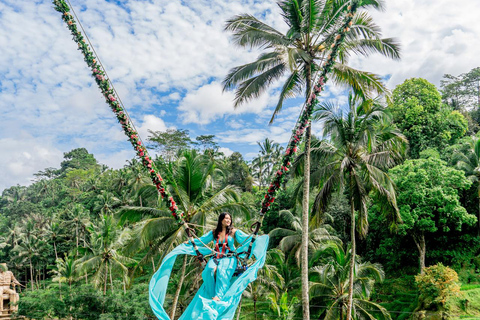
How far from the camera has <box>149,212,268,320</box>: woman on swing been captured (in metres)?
3.86

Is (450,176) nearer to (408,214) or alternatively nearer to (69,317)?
(408,214)

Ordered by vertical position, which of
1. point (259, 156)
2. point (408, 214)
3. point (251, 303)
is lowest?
point (251, 303)

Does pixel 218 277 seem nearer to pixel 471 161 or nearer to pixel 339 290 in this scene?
pixel 339 290

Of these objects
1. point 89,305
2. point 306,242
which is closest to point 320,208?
point 306,242

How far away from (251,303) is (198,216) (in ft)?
39.3

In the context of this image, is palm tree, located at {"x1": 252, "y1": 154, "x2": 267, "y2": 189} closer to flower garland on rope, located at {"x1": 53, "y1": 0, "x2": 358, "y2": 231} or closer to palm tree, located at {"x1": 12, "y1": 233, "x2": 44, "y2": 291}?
palm tree, located at {"x1": 12, "y1": 233, "x2": 44, "y2": 291}

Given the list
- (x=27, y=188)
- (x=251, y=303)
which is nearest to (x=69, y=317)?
(x=251, y=303)

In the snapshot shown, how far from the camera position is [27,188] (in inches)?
1940

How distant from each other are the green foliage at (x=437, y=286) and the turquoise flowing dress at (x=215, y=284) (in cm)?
1232

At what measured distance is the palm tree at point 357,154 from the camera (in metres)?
10.5

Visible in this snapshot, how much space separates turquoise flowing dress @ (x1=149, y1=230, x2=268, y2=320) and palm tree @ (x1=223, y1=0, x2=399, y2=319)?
208 inches

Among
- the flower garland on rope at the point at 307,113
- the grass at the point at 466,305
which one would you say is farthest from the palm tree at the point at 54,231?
the flower garland on rope at the point at 307,113

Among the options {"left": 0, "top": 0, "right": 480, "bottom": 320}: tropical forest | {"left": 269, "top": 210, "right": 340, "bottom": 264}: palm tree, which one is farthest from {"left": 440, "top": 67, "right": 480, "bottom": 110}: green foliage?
{"left": 269, "top": 210, "right": 340, "bottom": 264}: palm tree

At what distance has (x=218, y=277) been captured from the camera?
4.31 metres
